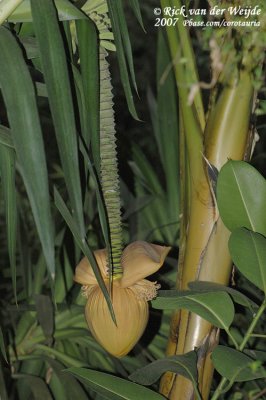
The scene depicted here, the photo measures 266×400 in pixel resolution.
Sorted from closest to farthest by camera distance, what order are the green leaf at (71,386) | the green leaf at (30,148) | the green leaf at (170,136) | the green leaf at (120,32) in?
the green leaf at (30,148) < the green leaf at (120,32) < the green leaf at (71,386) < the green leaf at (170,136)

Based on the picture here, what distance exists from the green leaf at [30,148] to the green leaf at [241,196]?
0.21 m

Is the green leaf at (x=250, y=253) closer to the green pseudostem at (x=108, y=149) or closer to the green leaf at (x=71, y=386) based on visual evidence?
the green pseudostem at (x=108, y=149)

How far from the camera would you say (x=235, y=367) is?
22.6 inches

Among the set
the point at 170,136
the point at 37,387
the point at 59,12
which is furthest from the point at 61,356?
the point at 59,12

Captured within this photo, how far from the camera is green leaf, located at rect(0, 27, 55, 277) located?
417 millimetres

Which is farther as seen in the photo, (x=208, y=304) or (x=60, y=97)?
(x=208, y=304)

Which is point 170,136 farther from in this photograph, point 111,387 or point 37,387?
point 111,387

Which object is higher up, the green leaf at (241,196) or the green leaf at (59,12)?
the green leaf at (59,12)

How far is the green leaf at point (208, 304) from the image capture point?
0.58m

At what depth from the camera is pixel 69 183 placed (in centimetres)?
44

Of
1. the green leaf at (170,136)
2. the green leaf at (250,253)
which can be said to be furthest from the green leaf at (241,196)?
the green leaf at (170,136)

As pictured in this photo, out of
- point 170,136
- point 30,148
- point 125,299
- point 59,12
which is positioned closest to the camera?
point 30,148

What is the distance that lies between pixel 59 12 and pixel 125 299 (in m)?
0.26

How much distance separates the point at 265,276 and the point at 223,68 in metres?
0.18
